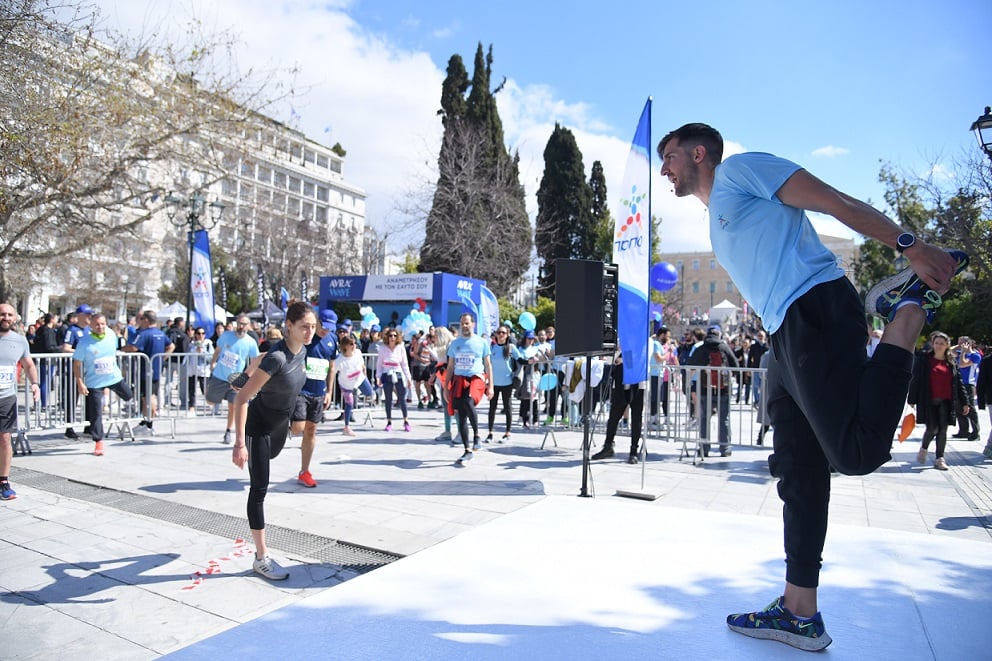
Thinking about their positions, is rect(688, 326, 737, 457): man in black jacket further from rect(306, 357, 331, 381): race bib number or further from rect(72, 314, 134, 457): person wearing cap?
rect(72, 314, 134, 457): person wearing cap

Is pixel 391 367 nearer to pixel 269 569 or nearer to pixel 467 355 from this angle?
pixel 467 355

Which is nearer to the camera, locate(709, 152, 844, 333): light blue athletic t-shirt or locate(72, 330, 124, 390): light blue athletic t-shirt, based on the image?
locate(709, 152, 844, 333): light blue athletic t-shirt

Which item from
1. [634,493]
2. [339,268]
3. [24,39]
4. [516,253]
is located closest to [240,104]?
[24,39]

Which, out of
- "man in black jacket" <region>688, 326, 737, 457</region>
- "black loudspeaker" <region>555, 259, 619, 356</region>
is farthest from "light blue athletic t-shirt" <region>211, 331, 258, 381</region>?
"man in black jacket" <region>688, 326, 737, 457</region>

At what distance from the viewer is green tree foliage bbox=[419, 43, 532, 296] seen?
93.8ft

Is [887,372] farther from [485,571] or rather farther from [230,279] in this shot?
[230,279]

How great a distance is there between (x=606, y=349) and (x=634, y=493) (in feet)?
4.54

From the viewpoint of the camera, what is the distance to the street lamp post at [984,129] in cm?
638

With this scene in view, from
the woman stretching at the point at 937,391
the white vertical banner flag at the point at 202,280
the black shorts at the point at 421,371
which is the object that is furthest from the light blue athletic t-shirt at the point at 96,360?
the woman stretching at the point at 937,391

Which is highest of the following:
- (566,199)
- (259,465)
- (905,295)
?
(566,199)

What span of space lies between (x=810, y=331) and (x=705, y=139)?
3.09 feet

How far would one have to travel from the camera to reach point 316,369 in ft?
23.2

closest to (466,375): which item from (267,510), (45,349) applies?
(267,510)

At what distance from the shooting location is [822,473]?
2209 millimetres
